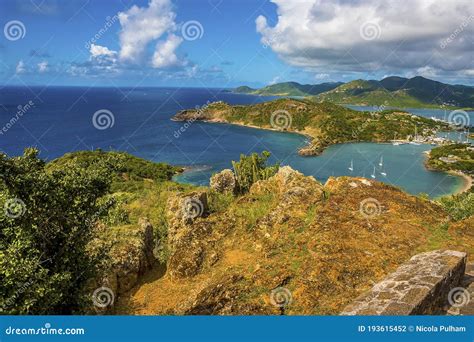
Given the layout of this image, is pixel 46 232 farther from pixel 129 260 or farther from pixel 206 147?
pixel 206 147

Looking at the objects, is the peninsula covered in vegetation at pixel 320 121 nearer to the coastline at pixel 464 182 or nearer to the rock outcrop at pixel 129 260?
the coastline at pixel 464 182

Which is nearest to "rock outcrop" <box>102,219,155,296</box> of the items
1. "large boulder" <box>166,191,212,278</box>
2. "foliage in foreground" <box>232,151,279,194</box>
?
"large boulder" <box>166,191,212,278</box>

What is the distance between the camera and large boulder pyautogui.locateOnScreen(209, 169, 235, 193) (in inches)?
996

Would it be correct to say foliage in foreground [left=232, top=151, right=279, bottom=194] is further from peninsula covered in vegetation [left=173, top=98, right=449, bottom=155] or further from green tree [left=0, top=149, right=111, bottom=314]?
peninsula covered in vegetation [left=173, top=98, right=449, bottom=155]

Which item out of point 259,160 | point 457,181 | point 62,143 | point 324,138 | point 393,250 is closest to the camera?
point 393,250

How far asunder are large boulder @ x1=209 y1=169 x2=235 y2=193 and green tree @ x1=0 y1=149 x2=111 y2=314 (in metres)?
15.0

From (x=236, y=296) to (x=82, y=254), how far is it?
454cm

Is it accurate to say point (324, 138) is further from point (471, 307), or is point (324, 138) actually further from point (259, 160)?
point (471, 307)

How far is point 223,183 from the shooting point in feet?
84.0

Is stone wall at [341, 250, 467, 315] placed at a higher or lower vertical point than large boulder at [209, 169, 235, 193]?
lower

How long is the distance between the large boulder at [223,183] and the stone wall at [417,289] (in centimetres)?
1709

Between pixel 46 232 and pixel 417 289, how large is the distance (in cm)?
899

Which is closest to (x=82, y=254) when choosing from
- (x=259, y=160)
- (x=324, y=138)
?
(x=259, y=160)

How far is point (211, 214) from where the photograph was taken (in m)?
17.2
